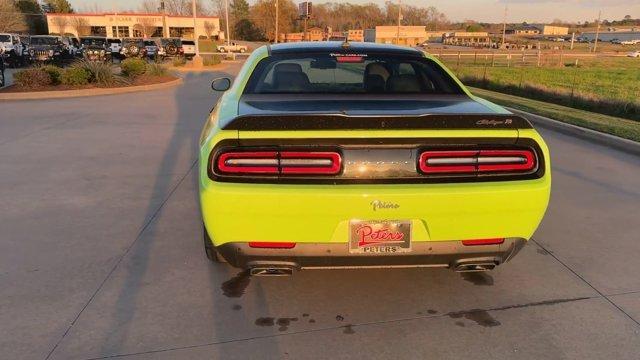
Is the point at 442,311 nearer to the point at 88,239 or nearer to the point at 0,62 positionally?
the point at 88,239

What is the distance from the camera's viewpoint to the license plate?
278cm

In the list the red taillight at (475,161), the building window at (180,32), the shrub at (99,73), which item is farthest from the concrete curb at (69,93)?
the building window at (180,32)

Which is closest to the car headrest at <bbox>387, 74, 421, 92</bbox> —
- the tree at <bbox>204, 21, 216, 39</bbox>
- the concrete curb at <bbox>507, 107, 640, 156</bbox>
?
the concrete curb at <bbox>507, 107, 640, 156</bbox>

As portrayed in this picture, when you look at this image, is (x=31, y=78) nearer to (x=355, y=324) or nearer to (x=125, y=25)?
(x=355, y=324)

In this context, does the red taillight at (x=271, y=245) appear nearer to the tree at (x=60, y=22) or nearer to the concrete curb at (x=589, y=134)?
the concrete curb at (x=589, y=134)

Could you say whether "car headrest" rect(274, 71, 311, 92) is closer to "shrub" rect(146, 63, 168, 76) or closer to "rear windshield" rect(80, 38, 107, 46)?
"shrub" rect(146, 63, 168, 76)

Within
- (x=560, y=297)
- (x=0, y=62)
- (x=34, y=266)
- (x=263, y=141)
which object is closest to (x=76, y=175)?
(x=34, y=266)

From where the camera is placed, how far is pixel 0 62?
16.5 meters

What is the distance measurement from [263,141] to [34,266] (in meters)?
2.21

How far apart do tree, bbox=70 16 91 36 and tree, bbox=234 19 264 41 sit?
37892mm

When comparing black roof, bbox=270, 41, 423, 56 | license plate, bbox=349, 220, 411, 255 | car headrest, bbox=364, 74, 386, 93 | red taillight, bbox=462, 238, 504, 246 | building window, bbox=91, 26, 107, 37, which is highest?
building window, bbox=91, 26, 107, 37

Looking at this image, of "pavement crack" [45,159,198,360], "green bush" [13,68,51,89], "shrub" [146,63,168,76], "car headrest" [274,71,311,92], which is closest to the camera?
"pavement crack" [45,159,198,360]

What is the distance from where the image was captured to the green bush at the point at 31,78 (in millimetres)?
14555

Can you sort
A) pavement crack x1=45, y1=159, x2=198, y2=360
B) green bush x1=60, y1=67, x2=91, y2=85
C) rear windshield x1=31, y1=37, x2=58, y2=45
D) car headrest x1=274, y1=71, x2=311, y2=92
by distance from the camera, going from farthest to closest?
rear windshield x1=31, y1=37, x2=58, y2=45 → green bush x1=60, y1=67, x2=91, y2=85 → car headrest x1=274, y1=71, x2=311, y2=92 → pavement crack x1=45, y1=159, x2=198, y2=360
